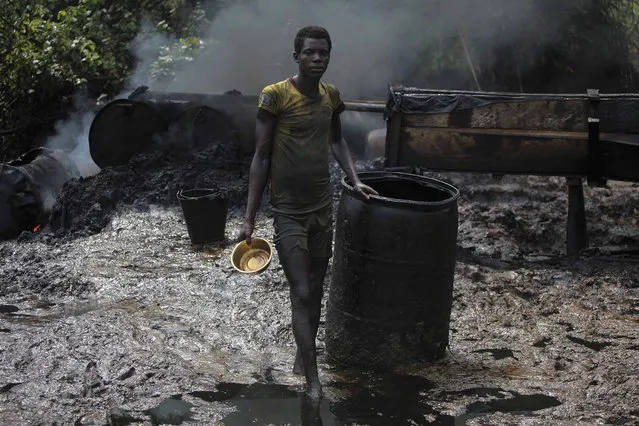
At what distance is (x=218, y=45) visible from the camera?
15633 millimetres

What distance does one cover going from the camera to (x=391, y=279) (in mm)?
5016

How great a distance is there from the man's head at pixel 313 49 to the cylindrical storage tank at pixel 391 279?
34.0 inches

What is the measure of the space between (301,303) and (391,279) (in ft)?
2.04

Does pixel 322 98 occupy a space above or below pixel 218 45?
below

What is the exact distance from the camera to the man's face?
181 inches

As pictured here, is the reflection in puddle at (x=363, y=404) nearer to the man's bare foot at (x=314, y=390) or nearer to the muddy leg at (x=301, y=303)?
the man's bare foot at (x=314, y=390)

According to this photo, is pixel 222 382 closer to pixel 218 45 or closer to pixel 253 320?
pixel 253 320

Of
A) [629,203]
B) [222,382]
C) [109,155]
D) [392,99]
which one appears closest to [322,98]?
[222,382]

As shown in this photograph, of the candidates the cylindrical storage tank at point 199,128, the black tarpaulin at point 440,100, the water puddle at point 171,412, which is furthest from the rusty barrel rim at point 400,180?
the cylindrical storage tank at point 199,128

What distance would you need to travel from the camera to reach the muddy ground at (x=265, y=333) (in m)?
4.56

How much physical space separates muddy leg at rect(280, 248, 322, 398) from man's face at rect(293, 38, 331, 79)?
1078mm

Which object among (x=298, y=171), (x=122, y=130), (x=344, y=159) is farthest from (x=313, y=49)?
(x=122, y=130)

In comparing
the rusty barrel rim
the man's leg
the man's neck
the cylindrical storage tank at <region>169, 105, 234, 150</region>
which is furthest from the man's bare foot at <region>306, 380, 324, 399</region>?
the cylindrical storage tank at <region>169, 105, 234, 150</region>

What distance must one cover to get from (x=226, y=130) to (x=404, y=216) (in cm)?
642
